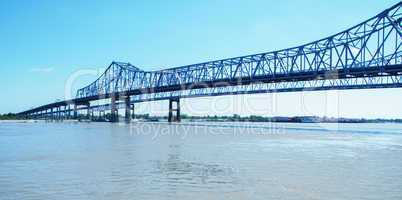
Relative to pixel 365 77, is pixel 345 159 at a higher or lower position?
lower

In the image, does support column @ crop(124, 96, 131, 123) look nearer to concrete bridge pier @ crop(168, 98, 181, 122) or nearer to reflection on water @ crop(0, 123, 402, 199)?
concrete bridge pier @ crop(168, 98, 181, 122)

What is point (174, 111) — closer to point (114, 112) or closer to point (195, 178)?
point (114, 112)

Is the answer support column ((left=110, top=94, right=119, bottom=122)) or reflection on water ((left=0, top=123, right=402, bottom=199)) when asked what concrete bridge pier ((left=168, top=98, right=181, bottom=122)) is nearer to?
support column ((left=110, top=94, right=119, bottom=122))

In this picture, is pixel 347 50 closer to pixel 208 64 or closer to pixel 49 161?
pixel 208 64

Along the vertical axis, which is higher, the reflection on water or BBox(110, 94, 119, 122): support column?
BBox(110, 94, 119, 122): support column

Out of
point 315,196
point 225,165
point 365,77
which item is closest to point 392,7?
point 365,77

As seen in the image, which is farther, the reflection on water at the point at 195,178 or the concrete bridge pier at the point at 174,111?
the concrete bridge pier at the point at 174,111

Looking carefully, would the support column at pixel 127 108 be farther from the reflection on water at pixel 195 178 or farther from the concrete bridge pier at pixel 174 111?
the reflection on water at pixel 195 178

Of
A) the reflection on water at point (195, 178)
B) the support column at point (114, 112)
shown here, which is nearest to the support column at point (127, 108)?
the support column at point (114, 112)

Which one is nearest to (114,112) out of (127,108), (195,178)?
(127,108)

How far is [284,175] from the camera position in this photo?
13711mm

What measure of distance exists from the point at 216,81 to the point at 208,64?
42.8ft

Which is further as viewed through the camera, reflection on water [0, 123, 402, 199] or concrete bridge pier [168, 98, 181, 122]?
concrete bridge pier [168, 98, 181, 122]

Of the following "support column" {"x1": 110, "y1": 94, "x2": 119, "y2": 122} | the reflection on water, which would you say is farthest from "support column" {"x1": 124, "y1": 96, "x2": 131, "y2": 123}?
the reflection on water
